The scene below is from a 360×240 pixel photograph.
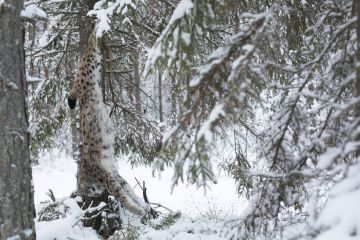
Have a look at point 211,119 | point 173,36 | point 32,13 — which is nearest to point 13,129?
point 32,13

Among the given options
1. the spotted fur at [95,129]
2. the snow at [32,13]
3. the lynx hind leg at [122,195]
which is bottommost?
the lynx hind leg at [122,195]

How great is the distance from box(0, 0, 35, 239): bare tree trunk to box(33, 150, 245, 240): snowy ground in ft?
3.53

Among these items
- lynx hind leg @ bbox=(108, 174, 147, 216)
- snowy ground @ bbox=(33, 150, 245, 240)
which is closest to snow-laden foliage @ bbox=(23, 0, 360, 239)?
snowy ground @ bbox=(33, 150, 245, 240)

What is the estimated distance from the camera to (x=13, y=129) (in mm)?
3426

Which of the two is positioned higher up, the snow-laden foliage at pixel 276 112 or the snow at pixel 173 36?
the snow at pixel 173 36

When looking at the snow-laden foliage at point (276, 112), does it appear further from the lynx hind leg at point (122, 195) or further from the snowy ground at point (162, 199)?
the lynx hind leg at point (122, 195)

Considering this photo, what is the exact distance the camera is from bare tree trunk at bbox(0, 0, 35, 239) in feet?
11.1

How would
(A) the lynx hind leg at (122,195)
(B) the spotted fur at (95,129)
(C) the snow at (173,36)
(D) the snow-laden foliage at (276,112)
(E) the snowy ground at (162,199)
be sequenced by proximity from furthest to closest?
(A) the lynx hind leg at (122,195), (B) the spotted fur at (95,129), (E) the snowy ground at (162,199), (C) the snow at (173,36), (D) the snow-laden foliage at (276,112)

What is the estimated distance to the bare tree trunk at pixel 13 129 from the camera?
338 cm

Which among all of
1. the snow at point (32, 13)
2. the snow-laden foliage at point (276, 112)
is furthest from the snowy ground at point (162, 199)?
the snow at point (32, 13)

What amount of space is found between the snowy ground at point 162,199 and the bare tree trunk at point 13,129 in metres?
1.08

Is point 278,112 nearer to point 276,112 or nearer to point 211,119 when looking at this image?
point 276,112

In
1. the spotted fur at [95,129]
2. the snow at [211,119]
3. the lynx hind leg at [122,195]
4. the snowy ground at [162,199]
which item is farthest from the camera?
the lynx hind leg at [122,195]

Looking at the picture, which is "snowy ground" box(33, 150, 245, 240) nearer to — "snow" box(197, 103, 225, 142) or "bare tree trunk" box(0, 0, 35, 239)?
"snow" box(197, 103, 225, 142)
